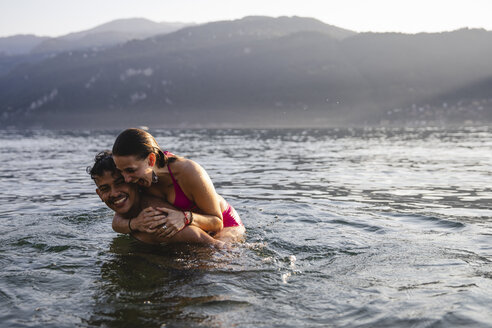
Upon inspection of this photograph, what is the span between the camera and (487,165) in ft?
58.6

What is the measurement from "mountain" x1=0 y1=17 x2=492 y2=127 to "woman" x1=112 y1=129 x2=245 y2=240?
81.6 metres

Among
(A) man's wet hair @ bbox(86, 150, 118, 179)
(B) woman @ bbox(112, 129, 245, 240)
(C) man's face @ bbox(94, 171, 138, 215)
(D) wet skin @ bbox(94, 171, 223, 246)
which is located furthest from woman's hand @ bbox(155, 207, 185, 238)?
(A) man's wet hair @ bbox(86, 150, 118, 179)

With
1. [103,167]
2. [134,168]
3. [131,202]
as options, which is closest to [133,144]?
[134,168]

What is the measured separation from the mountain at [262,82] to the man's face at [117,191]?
8166 cm

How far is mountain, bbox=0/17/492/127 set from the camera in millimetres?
101812

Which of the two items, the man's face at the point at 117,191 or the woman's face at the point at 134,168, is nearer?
the woman's face at the point at 134,168

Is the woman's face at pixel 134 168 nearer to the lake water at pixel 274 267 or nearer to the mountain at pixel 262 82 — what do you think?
the lake water at pixel 274 267

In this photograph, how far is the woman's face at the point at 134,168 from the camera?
18.5ft

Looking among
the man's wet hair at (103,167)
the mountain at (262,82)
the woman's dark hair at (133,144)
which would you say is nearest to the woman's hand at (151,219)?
the man's wet hair at (103,167)

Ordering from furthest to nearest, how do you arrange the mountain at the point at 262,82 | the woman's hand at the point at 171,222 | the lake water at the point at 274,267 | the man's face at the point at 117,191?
the mountain at the point at 262,82
the man's face at the point at 117,191
the woman's hand at the point at 171,222
the lake water at the point at 274,267

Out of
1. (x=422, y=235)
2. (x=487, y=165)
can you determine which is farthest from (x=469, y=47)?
(x=422, y=235)

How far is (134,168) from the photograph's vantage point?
571cm

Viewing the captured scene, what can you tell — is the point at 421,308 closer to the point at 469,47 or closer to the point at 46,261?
the point at 46,261

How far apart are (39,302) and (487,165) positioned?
17.3m
